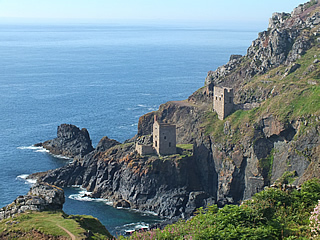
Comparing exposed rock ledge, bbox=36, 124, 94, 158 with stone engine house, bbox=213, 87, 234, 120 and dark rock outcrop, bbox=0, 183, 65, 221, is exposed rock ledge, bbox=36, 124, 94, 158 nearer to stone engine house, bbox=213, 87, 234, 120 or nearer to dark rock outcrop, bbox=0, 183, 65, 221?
stone engine house, bbox=213, 87, 234, 120

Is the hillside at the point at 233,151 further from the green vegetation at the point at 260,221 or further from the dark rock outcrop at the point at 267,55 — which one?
the green vegetation at the point at 260,221

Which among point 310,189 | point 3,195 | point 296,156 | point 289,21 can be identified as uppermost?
point 289,21

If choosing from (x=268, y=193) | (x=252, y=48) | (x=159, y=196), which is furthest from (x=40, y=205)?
(x=252, y=48)

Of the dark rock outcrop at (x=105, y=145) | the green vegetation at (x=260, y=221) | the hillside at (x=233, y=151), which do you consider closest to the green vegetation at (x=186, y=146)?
the hillside at (x=233, y=151)

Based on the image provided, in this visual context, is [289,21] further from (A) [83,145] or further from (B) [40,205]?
(B) [40,205]

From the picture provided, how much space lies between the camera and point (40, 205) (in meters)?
49.1

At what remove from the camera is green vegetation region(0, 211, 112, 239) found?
41219mm

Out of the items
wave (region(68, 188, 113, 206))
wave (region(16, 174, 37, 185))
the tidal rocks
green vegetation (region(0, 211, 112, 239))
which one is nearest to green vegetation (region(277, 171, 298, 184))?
wave (region(68, 188, 113, 206))

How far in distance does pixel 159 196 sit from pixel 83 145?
32612mm

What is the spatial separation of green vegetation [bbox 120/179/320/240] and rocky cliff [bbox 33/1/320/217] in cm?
4665

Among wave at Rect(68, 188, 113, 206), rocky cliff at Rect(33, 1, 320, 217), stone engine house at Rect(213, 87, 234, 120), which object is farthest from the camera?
stone engine house at Rect(213, 87, 234, 120)

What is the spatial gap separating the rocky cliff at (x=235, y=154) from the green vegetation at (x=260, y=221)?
153 ft

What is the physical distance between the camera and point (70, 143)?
127312mm

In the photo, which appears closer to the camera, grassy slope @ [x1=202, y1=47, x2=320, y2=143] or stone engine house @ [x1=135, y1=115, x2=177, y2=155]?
grassy slope @ [x1=202, y1=47, x2=320, y2=143]
